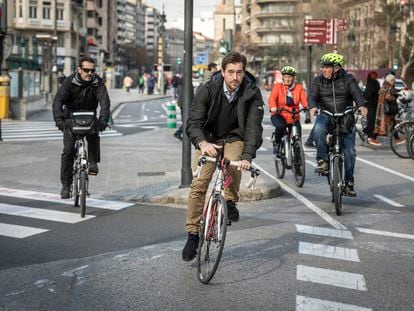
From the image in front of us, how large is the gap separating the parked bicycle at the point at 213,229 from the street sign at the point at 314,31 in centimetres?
1792

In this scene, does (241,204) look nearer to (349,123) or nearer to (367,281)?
(349,123)

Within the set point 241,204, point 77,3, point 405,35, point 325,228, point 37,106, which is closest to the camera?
point 325,228

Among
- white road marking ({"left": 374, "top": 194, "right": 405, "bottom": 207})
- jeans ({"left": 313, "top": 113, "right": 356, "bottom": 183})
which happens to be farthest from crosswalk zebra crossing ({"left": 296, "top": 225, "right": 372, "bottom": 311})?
white road marking ({"left": 374, "top": 194, "right": 405, "bottom": 207})

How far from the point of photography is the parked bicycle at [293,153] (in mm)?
11188

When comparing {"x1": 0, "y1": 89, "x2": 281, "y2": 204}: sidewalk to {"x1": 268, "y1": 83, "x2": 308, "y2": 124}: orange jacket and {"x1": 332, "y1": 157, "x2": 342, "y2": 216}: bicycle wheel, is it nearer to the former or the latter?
{"x1": 268, "y1": 83, "x2": 308, "y2": 124}: orange jacket

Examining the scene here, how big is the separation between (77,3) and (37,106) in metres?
67.0

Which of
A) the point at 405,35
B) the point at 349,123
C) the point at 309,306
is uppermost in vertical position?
the point at 405,35

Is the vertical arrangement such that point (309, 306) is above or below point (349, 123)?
below

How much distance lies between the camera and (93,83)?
8969mm

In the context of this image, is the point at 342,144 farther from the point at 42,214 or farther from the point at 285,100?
the point at 42,214

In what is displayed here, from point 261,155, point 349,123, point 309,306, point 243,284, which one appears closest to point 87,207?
point 349,123

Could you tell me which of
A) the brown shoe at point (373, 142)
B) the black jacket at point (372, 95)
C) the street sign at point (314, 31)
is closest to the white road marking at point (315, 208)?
the brown shoe at point (373, 142)

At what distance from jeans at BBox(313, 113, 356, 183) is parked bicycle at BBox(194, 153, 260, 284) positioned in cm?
402

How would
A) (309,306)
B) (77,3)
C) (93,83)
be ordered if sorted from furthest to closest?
(77,3), (93,83), (309,306)
